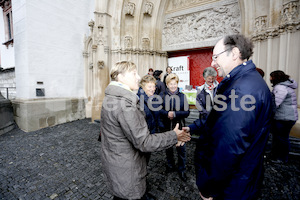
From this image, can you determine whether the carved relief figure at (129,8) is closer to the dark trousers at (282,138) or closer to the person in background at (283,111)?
the person in background at (283,111)

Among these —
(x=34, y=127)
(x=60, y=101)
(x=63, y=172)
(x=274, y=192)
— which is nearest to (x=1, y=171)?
(x=63, y=172)

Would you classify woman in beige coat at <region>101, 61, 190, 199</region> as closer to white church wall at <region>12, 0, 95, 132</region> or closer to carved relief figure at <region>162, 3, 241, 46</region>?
carved relief figure at <region>162, 3, 241, 46</region>

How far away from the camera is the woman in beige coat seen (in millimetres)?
1211

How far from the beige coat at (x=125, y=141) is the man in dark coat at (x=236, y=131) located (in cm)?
40

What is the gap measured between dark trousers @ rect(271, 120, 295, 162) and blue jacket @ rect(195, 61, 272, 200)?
2.58m

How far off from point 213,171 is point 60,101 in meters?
6.81

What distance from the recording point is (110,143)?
1304 mm

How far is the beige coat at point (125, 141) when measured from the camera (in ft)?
3.97

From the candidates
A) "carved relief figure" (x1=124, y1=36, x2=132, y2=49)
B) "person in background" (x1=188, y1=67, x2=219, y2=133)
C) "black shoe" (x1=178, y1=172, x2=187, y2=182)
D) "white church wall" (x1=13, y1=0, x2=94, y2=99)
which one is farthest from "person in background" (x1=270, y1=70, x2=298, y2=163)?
"white church wall" (x1=13, y1=0, x2=94, y2=99)

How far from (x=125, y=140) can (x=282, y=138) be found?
3.31m

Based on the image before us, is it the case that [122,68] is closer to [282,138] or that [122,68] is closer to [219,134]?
[219,134]

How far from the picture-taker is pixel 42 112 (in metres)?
5.84

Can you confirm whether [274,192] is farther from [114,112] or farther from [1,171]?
[1,171]

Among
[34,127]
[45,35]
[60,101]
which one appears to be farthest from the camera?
[60,101]
